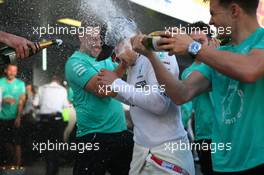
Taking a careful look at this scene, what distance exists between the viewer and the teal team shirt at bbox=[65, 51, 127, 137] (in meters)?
2.83

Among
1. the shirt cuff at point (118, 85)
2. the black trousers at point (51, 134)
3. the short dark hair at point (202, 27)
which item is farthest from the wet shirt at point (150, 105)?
the black trousers at point (51, 134)

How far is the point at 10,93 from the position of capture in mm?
3889

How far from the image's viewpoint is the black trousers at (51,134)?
12.3ft

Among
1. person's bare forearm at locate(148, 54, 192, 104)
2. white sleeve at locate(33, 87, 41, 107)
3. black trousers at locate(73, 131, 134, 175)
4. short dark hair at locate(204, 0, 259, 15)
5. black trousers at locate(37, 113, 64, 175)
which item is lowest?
black trousers at locate(37, 113, 64, 175)

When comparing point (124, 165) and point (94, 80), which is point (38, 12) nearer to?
point (94, 80)

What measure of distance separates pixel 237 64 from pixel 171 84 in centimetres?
36

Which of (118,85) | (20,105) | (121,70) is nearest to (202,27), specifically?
(121,70)

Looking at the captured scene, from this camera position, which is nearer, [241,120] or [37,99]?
[241,120]

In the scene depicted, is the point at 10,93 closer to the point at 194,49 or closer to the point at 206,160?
the point at 206,160

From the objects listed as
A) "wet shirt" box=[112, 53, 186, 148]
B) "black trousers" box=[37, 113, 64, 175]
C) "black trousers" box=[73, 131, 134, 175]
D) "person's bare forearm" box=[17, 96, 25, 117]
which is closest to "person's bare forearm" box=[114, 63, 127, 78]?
"wet shirt" box=[112, 53, 186, 148]

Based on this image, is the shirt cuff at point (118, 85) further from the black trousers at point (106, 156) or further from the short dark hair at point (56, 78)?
the short dark hair at point (56, 78)

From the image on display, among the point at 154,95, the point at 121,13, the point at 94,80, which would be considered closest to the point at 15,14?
the point at 121,13

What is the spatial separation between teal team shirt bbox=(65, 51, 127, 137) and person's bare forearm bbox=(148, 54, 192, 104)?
78cm

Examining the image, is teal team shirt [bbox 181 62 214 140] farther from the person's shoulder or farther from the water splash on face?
the person's shoulder
